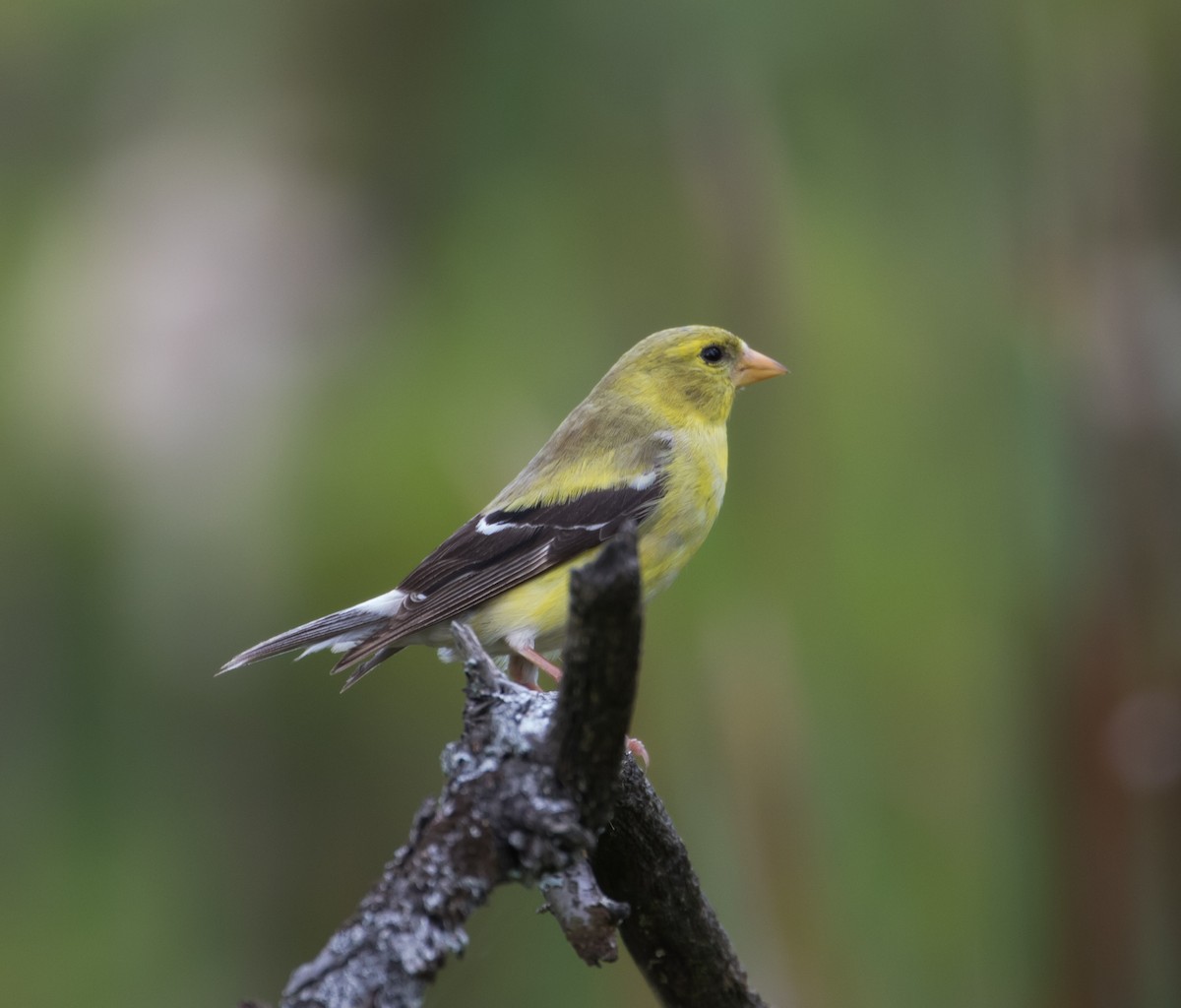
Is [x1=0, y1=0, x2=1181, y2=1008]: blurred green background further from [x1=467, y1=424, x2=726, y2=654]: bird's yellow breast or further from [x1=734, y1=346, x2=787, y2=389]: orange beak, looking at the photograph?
[x1=467, y1=424, x2=726, y2=654]: bird's yellow breast

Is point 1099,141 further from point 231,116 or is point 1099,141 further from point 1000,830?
point 231,116

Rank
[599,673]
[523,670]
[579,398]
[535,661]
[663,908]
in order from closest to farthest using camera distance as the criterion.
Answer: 1. [599,673]
2. [663,908]
3. [535,661]
4. [523,670]
5. [579,398]

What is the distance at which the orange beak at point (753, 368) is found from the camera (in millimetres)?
3545

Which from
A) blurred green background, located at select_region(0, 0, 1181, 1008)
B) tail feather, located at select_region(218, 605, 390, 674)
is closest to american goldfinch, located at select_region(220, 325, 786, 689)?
tail feather, located at select_region(218, 605, 390, 674)

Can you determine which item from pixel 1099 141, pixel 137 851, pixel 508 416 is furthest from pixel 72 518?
pixel 1099 141

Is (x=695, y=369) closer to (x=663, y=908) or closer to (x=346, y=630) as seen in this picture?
(x=346, y=630)

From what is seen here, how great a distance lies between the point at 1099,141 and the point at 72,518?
12.5 ft

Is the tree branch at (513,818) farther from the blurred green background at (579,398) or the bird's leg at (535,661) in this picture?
the blurred green background at (579,398)

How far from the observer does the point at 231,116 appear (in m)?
5.52

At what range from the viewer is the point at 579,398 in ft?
14.5

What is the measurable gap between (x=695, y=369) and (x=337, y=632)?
1.28 m

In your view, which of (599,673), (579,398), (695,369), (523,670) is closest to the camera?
(599,673)

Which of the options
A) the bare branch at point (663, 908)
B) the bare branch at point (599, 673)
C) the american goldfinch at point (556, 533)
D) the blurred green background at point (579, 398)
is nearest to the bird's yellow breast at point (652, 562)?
the american goldfinch at point (556, 533)

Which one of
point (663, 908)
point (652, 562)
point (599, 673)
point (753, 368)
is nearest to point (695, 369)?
point (753, 368)
